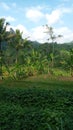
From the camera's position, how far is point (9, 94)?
538 inches

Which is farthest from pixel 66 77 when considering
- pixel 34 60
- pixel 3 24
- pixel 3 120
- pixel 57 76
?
pixel 3 120

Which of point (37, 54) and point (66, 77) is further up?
point (37, 54)

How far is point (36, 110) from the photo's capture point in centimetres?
923

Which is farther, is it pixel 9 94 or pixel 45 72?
pixel 45 72

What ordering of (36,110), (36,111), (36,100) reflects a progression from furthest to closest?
1. (36,100)
2. (36,110)
3. (36,111)

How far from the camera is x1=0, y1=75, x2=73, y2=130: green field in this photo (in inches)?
319

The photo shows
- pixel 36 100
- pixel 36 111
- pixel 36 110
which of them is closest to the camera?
pixel 36 111

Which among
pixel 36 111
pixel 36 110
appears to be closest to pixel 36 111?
pixel 36 111

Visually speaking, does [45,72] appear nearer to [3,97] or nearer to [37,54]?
[37,54]

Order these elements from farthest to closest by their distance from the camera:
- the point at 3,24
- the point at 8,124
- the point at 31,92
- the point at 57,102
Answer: the point at 3,24
the point at 31,92
the point at 57,102
the point at 8,124

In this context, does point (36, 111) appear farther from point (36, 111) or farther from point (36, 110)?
point (36, 110)

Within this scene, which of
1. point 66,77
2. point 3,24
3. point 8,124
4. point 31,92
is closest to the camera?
point 8,124

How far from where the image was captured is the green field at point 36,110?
8.11 metres

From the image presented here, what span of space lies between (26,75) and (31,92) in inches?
608
